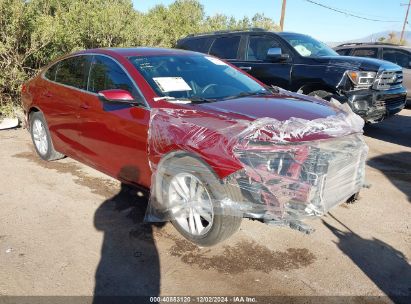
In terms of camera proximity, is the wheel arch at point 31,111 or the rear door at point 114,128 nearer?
the rear door at point 114,128

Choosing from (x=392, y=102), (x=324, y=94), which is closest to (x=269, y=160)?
(x=324, y=94)

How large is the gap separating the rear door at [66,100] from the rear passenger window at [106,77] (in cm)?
13

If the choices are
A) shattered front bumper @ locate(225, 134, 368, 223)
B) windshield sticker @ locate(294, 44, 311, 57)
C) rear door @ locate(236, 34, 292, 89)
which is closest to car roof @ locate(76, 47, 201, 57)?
shattered front bumper @ locate(225, 134, 368, 223)

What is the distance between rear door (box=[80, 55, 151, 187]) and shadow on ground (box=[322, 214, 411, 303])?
1878 mm

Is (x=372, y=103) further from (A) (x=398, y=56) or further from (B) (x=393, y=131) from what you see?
(A) (x=398, y=56)

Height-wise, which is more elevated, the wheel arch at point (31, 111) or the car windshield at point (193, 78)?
the car windshield at point (193, 78)

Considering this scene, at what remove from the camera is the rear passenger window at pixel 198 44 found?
8.44 m

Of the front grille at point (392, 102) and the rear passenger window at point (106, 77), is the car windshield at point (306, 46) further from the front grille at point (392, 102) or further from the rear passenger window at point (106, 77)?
the rear passenger window at point (106, 77)

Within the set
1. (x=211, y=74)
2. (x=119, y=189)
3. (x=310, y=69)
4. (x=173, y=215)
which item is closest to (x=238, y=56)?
(x=310, y=69)

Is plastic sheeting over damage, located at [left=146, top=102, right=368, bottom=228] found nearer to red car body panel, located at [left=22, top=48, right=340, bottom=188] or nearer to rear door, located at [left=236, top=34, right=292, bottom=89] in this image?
red car body panel, located at [left=22, top=48, right=340, bottom=188]

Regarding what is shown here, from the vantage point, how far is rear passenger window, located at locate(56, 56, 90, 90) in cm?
450

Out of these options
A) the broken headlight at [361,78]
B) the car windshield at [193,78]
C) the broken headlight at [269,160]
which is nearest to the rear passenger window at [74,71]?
the car windshield at [193,78]

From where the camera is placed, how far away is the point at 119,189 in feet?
14.9

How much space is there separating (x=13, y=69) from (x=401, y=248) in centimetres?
752
